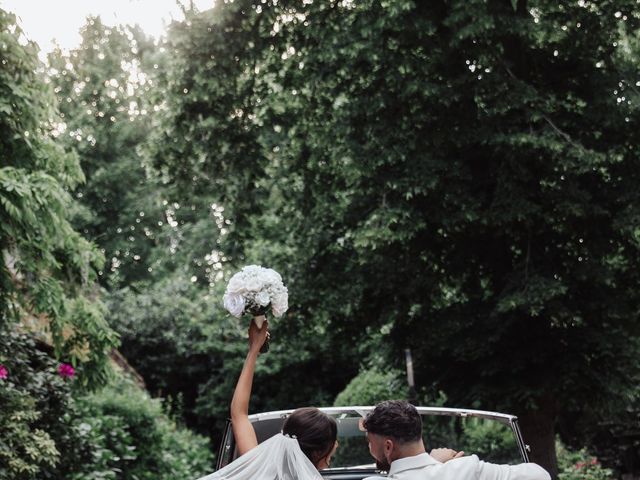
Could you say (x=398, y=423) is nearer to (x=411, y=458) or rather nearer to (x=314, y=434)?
(x=411, y=458)

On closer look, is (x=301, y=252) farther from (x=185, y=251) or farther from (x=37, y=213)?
(x=185, y=251)

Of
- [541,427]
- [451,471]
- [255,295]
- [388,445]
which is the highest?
[255,295]

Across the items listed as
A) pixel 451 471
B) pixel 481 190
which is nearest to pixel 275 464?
pixel 451 471

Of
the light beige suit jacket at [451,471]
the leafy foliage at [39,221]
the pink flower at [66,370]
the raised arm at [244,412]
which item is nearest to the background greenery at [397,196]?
the leafy foliage at [39,221]

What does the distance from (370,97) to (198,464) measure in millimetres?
10705

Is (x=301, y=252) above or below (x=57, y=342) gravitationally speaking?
above

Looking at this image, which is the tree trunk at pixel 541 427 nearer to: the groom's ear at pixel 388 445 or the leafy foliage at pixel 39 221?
the leafy foliage at pixel 39 221

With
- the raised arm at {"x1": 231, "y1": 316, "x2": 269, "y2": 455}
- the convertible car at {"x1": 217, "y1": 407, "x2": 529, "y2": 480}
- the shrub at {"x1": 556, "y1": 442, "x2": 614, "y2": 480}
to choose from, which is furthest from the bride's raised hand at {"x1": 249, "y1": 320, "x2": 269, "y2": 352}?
the shrub at {"x1": 556, "y1": 442, "x2": 614, "y2": 480}

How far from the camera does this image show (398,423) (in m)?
3.96

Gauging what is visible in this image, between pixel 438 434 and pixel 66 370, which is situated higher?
pixel 66 370

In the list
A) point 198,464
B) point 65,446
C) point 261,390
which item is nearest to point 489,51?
point 65,446

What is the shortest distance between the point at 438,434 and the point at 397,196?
236 inches

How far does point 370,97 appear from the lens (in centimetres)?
1304

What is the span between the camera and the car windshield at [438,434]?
21.0 ft
